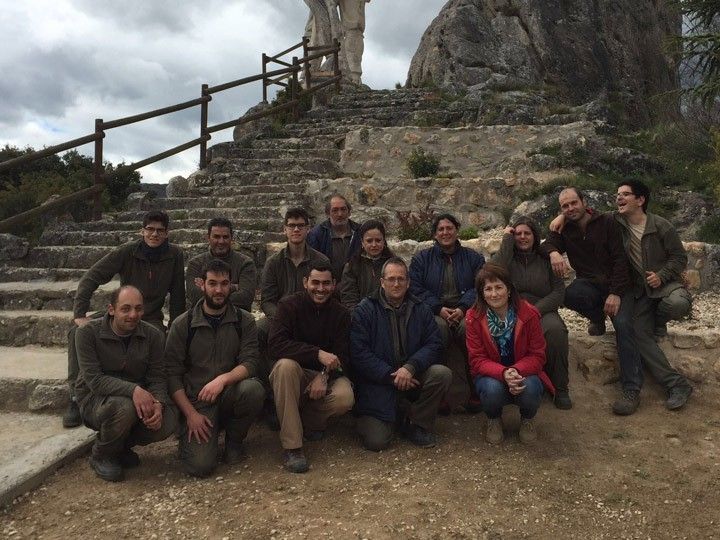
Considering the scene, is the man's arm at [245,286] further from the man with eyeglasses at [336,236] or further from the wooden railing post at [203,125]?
the wooden railing post at [203,125]

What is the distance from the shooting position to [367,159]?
28.7ft

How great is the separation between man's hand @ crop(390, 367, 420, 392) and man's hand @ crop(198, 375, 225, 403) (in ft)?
3.36

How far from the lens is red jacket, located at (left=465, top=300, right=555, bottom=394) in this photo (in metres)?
3.27

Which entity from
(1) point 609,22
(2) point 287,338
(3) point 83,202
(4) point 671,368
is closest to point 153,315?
(2) point 287,338

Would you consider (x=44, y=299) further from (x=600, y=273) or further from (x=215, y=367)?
(x=600, y=273)

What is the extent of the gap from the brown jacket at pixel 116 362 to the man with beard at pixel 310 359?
68cm

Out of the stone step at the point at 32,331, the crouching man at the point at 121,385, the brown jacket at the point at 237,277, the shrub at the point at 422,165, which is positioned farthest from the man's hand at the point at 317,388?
the shrub at the point at 422,165

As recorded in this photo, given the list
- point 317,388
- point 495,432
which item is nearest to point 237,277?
point 317,388

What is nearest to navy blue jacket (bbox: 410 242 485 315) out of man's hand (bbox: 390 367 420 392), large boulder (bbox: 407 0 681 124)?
man's hand (bbox: 390 367 420 392)

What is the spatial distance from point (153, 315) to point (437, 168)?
17.0ft

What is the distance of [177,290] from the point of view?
4.11m

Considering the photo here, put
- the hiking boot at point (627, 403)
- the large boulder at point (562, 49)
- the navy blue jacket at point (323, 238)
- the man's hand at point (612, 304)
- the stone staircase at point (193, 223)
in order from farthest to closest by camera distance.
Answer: the large boulder at point (562, 49) → the navy blue jacket at point (323, 238) → the stone staircase at point (193, 223) → the man's hand at point (612, 304) → the hiking boot at point (627, 403)

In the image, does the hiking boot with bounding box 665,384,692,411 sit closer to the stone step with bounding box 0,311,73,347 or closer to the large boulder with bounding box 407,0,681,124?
the stone step with bounding box 0,311,73,347

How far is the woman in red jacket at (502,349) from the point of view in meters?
3.26
